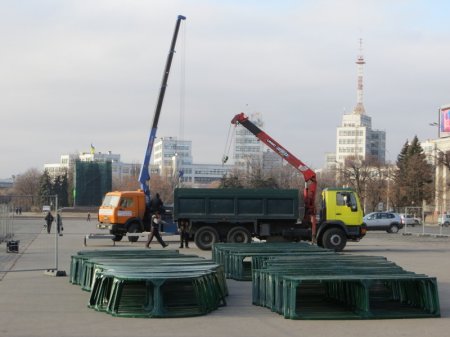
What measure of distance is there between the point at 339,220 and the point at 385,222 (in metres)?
28.6

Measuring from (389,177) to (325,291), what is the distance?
3464 inches

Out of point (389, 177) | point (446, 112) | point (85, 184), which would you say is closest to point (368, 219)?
point (446, 112)

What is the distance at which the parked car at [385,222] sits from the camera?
199 ft

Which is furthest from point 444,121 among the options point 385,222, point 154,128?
point 154,128

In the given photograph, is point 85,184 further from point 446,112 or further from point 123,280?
point 123,280

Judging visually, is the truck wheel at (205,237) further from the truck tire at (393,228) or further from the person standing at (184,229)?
the truck tire at (393,228)

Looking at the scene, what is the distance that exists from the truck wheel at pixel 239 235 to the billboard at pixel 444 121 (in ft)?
213

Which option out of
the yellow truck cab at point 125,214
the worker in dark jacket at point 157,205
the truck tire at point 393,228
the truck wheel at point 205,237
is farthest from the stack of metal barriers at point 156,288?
the truck tire at point 393,228

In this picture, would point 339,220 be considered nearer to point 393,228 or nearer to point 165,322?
point 165,322

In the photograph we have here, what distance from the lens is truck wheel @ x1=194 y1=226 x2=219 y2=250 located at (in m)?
33.4

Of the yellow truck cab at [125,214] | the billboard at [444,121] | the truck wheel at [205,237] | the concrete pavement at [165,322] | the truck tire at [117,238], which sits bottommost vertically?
the concrete pavement at [165,322]

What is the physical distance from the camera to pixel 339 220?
3344cm

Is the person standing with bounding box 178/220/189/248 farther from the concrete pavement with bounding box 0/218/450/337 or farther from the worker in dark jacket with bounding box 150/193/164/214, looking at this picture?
the concrete pavement with bounding box 0/218/450/337

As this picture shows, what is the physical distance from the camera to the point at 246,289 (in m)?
18.7
